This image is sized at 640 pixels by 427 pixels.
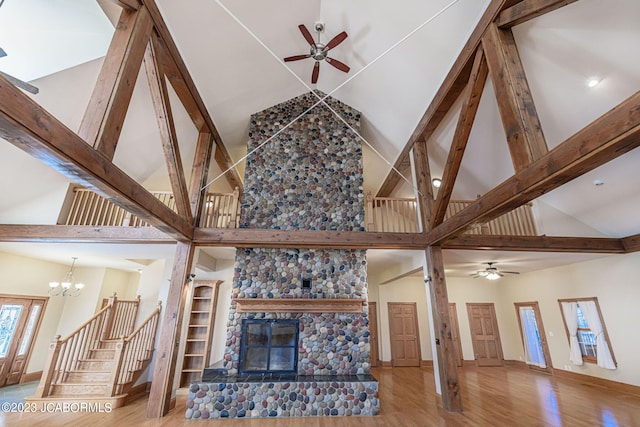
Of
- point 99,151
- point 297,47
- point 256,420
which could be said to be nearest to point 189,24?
point 297,47

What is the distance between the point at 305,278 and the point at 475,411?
365 centimetres

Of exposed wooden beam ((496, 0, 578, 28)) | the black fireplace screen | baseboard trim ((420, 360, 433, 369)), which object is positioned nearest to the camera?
exposed wooden beam ((496, 0, 578, 28))

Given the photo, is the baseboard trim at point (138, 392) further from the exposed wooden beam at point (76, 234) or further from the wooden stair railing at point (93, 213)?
the wooden stair railing at point (93, 213)

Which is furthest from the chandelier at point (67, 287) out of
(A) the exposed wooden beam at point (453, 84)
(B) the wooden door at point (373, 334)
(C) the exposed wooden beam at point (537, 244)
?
(C) the exposed wooden beam at point (537, 244)

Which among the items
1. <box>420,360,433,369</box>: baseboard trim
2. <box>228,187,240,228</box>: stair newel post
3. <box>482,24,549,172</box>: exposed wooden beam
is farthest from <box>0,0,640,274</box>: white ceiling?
<box>420,360,433,369</box>: baseboard trim

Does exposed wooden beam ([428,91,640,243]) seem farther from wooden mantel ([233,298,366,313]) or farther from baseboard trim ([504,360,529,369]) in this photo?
baseboard trim ([504,360,529,369])

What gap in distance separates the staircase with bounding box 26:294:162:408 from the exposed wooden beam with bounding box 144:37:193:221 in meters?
3.11

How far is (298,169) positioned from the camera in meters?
6.59

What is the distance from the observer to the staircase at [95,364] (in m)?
4.92

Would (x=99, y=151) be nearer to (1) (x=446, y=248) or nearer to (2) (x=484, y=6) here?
(2) (x=484, y=6)

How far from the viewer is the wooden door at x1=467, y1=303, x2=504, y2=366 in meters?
8.99

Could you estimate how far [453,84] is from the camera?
4715 mm

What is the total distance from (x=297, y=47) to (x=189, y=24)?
2.17 metres

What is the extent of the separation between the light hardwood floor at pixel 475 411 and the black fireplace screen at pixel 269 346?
859 millimetres
